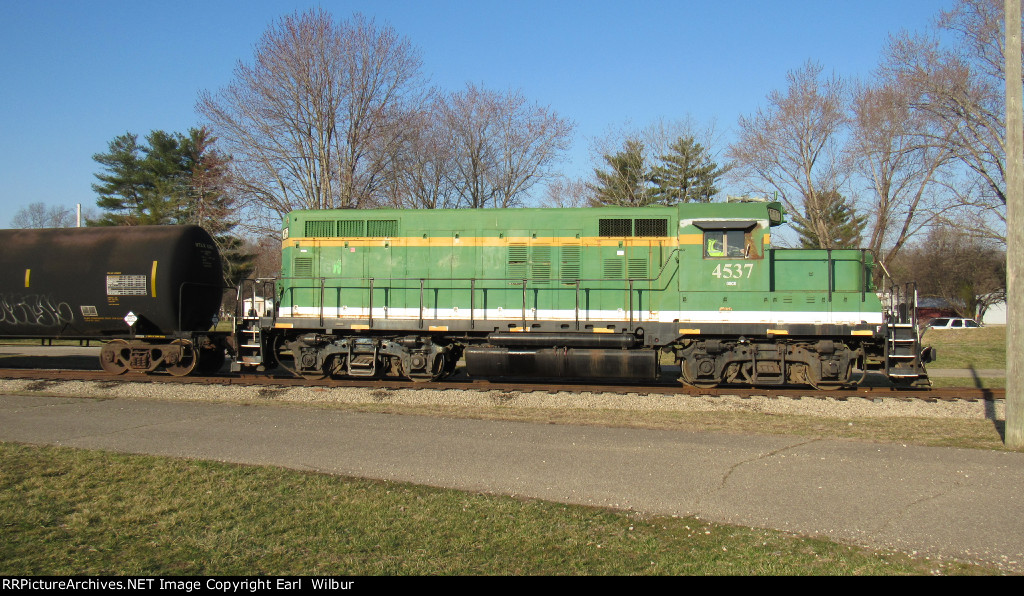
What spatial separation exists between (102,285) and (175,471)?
30.0 ft

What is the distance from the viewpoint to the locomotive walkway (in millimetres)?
5469

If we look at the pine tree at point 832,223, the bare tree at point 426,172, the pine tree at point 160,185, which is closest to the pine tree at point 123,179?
the pine tree at point 160,185

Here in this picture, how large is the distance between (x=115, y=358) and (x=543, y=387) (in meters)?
9.48

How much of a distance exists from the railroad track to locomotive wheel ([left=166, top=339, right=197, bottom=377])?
35cm

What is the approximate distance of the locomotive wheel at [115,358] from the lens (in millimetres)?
14273

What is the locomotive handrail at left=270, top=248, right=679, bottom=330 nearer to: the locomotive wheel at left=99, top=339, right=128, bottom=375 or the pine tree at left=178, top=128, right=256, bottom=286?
the locomotive wheel at left=99, top=339, right=128, bottom=375

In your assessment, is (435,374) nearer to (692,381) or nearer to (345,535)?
(692,381)

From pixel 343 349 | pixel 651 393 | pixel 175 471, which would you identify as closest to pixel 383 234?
pixel 343 349

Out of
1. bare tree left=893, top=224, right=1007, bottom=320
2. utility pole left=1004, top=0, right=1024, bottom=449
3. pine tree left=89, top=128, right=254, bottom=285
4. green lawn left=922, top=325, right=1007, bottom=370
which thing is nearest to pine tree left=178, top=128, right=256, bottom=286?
pine tree left=89, top=128, right=254, bottom=285

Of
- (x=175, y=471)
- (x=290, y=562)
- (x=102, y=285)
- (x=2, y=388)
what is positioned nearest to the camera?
(x=290, y=562)

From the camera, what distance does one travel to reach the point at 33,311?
46.4 feet

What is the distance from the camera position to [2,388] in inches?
512

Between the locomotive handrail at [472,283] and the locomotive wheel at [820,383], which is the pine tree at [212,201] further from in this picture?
the locomotive wheel at [820,383]

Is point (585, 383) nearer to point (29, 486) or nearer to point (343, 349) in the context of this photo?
point (343, 349)
